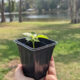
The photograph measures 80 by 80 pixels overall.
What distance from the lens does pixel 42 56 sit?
1351mm

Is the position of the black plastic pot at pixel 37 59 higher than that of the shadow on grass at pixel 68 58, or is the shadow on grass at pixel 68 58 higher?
the black plastic pot at pixel 37 59

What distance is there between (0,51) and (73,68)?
294 cm

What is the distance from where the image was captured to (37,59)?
131cm

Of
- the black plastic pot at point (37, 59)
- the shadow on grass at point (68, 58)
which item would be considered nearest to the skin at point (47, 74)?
Result: the black plastic pot at point (37, 59)

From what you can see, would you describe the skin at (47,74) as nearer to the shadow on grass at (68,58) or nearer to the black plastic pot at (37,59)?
the black plastic pot at (37,59)

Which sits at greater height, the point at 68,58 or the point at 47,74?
the point at 47,74

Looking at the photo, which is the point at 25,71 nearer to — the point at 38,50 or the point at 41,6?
the point at 38,50

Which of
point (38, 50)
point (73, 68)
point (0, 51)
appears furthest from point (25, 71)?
point (0, 51)

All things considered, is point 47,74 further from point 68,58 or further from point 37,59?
point 68,58

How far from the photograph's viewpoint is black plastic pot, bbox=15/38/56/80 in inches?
50.7

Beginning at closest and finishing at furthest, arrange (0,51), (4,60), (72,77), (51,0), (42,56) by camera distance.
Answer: (42,56) → (72,77) → (4,60) → (0,51) → (51,0)

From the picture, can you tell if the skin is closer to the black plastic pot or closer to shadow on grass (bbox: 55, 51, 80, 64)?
the black plastic pot

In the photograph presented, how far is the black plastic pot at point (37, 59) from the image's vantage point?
4.22 ft

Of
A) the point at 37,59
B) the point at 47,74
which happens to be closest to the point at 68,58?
the point at 47,74
